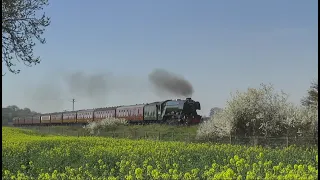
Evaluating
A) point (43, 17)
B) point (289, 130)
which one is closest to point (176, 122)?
point (289, 130)

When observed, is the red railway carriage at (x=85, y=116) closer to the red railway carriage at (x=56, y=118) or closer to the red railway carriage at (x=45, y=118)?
the red railway carriage at (x=56, y=118)

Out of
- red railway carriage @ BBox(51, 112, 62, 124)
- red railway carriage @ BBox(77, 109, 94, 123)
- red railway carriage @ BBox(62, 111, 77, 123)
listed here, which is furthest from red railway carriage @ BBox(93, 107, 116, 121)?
red railway carriage @ BBox(51, 112, 62, 124)

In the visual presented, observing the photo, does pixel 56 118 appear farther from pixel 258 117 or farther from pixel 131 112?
pixel 258 117

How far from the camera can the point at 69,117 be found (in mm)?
61344

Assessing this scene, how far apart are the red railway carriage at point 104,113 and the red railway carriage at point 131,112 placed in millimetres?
1014

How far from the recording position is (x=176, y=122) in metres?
39.3

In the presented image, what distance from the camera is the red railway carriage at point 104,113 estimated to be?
5123 centimetres

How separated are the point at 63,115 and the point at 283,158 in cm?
5346

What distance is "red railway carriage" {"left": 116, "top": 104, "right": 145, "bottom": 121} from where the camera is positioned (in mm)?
45406

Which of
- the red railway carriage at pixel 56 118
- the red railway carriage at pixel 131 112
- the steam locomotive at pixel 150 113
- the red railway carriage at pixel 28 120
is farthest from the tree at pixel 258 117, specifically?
the red railway carriage at pixel 28 120

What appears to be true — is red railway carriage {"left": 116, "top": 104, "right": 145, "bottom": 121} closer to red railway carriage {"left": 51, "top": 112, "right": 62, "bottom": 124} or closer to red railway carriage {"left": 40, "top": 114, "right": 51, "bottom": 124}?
red railway carriage {"left": 51, "top": 112, "right": 62, "bottom": 124}

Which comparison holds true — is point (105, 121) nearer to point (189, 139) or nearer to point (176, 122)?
point (176, 122)

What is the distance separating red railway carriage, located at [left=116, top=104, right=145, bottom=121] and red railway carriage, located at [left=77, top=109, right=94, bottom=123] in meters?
6.21

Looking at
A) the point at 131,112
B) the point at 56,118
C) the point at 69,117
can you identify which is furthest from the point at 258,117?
the point at 56,118
